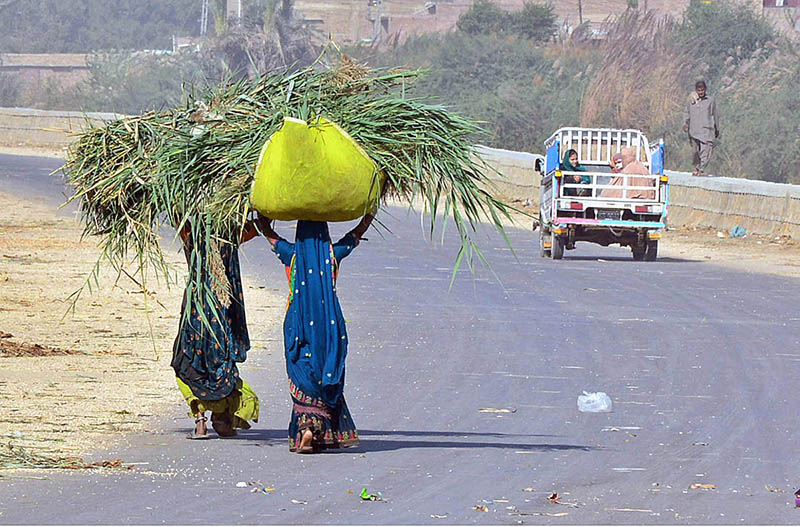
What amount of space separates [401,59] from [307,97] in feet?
190

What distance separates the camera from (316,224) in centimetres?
816

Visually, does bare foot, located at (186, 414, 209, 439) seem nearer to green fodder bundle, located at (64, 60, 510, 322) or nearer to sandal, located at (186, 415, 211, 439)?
sandal, located at (186, 415, 211, 439)

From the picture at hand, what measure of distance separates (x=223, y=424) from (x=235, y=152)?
1.63m

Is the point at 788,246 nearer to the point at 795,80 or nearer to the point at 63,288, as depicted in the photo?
the point at 63,288

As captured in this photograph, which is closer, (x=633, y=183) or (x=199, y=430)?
(x=199, y=430)

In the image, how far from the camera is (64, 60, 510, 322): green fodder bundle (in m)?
8.12

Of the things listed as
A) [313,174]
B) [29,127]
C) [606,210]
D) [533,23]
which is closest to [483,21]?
[533,23]

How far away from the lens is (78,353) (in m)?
12.5

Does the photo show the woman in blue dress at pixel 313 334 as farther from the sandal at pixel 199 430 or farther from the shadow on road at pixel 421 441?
the sandal at pixel 199 430

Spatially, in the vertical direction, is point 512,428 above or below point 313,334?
below

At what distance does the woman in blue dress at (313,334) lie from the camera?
26.4 ft

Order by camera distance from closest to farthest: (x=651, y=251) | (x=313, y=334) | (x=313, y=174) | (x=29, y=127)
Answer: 1. (x=313, y=174)
2. (x=313, y=334)
3. (x=651, y=251)
4. (x=29, y=127)

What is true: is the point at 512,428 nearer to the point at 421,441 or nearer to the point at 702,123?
the point at 421,441

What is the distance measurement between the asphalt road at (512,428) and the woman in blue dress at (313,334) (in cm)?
26
